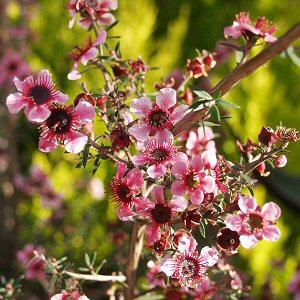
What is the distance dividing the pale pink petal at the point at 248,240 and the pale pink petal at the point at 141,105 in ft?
0.71

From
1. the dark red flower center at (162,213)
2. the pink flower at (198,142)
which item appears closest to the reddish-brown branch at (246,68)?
the dark red flower center at (162,213)

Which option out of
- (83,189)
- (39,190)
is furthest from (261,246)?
(39,190)

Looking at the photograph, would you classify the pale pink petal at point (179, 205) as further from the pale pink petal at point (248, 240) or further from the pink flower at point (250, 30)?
the pink flower at point (250, 30)

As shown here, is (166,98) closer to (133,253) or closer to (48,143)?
(48,143)

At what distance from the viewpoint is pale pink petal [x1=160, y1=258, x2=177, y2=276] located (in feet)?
2.59

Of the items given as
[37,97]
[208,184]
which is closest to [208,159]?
[208,184]

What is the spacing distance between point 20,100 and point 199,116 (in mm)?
248

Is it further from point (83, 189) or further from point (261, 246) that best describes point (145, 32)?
point (261, 246)

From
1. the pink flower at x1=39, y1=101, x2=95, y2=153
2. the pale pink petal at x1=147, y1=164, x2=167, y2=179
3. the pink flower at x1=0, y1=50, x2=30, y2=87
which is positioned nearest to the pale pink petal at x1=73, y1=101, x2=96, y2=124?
the pink flower at x1=39, y1=101, x2=95, y2=153

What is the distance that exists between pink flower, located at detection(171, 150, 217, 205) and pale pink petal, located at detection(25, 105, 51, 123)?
0.60 ft

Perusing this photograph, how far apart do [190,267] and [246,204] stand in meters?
0.11

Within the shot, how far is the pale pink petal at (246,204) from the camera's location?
0.81 metres

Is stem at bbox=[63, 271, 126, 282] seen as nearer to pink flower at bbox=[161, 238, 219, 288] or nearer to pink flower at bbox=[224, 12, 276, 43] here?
pink flower at bbox=[161, 238, 219, 288]

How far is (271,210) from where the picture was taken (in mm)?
836
